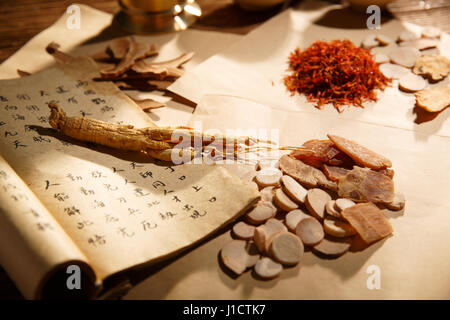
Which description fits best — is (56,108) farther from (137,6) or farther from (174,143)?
(137,6)

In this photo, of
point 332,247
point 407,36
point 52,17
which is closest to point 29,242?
point 332,247

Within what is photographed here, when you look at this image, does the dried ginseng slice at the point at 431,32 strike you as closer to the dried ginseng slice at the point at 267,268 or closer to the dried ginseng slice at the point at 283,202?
the dried ginseng slice at the point at 283,202

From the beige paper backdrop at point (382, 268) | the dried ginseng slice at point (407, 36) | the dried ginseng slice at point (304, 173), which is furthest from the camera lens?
the dried ginseng slice at point (407, 36)

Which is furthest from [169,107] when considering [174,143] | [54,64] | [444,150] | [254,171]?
[444,150]

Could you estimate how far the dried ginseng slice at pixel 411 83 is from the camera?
60.3 inches

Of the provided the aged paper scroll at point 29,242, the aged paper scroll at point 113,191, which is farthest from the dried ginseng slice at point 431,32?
the aged paper scroll at point 29,242

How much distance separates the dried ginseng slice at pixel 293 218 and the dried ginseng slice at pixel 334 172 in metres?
0.15

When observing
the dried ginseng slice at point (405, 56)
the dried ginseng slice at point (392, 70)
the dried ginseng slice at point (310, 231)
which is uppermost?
the dried ginseng slice at point (405, 56)

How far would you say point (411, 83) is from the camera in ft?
5.08

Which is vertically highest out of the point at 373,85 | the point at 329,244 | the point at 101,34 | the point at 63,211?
the point at 101,34

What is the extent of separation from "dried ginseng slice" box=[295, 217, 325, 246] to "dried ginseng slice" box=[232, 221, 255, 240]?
0.39 ft

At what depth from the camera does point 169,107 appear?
1.49 m

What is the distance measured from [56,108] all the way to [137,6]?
2.85ft

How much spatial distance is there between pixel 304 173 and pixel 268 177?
11 centimetres
